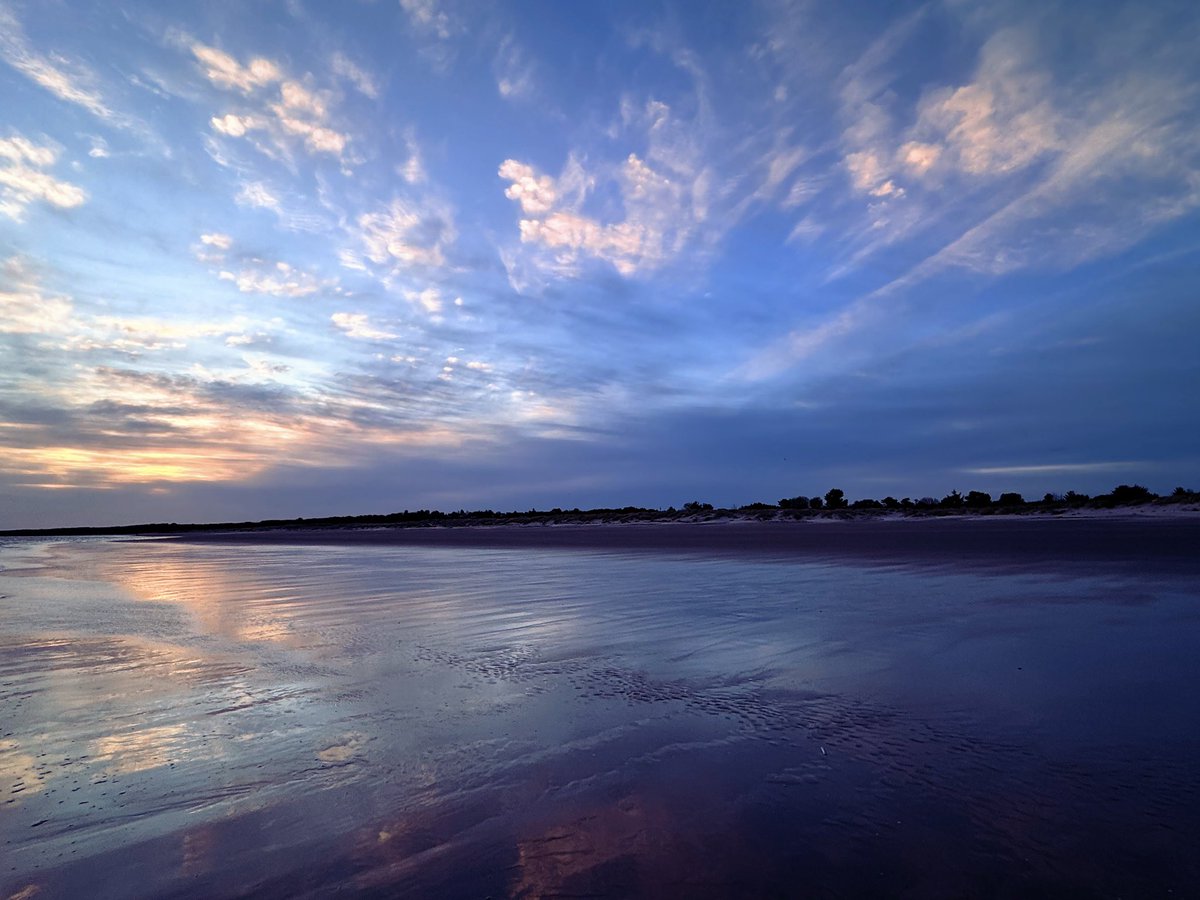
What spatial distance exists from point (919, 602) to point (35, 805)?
883 cm

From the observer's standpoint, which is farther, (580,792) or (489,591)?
(489,591)

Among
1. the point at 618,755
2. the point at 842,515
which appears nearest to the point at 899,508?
the point at 842,515

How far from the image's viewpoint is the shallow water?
2.54 m

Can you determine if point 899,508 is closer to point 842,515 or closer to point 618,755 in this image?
point 842,515

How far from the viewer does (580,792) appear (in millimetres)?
3201

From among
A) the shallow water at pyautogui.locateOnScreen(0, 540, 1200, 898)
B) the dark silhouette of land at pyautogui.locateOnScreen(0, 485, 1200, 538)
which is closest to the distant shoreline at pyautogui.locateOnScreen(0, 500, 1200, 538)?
the dark silhouette of land at pyautogui.locateOnScreen(0, 485, 1200, 538)

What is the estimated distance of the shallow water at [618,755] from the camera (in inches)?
100

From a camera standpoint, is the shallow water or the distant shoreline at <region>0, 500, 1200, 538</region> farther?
the distant shoreline at <region>0, 500, 1200, 538</region>

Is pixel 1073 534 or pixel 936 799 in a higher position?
pixel 1073 534

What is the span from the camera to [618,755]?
367 cm

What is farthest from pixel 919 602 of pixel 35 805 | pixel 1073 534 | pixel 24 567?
pixel 24 567

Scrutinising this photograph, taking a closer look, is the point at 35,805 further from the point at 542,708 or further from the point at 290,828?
the point at 542,708

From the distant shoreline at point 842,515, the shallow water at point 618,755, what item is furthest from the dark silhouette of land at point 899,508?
the shallow water at point 618,755

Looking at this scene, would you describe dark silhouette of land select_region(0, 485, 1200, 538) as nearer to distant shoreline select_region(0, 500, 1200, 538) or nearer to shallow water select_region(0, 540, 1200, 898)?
distant shoreline select_region(0, 500, 1200, 538)
